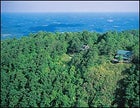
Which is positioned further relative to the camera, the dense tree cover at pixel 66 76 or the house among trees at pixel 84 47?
the house among trees at pixel 84 47

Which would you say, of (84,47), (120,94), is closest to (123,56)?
(120,94)

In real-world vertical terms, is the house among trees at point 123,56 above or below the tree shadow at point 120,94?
above

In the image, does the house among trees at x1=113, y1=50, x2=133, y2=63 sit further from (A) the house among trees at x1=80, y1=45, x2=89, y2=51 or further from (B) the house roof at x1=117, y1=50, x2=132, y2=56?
(A) the house among trees at x1=80, y1=45, x2=89, y2=51

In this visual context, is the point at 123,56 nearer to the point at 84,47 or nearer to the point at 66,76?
the point at 66,76

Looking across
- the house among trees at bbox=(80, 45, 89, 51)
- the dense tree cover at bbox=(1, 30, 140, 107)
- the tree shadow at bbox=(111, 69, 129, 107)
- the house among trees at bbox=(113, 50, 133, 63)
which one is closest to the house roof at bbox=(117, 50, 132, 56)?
the house among trees at bbox=(113, 50, 133, 63)


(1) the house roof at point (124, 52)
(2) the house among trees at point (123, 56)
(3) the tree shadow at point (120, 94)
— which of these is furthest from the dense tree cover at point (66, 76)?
(2) the house among trees at point (123, 56)

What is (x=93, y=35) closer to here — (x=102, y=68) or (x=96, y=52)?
(x=96, y=52)

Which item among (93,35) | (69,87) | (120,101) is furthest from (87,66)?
(93,35)

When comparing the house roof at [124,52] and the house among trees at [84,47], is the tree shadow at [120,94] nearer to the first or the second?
the house roof at [124,52]
